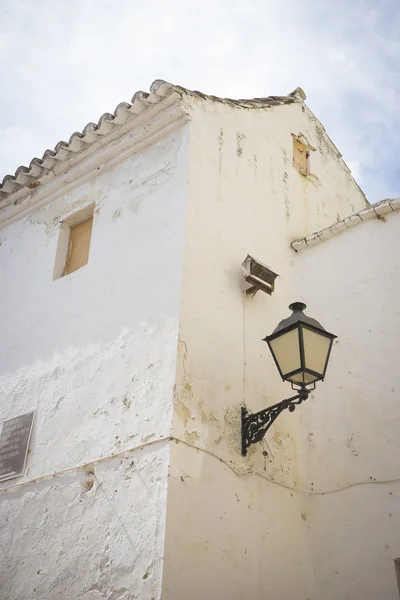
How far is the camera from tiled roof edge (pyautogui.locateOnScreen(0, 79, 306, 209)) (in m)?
6.43

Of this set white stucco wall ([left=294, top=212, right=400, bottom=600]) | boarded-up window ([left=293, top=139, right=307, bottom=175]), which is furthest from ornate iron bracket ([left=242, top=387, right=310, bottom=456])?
boarded-up window ([left=293, top=139, right=307, bottom=175])

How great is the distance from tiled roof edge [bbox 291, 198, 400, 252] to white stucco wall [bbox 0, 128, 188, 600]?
1.54 metres

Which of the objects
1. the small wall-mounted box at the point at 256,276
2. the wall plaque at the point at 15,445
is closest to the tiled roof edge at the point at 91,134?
the small wall-mounted box at the point at 256,276

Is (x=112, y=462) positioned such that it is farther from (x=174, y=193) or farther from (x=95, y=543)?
(x=174, y=193)

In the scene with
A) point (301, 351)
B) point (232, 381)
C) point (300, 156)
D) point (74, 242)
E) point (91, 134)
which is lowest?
point (301, 351)

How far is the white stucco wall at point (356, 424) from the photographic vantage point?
4.87 meters

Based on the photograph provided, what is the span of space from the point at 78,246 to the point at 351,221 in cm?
289

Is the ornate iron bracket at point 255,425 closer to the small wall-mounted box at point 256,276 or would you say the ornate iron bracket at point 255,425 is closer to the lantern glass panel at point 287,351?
the lantern glass panel at point 287,351

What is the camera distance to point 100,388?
5.48m

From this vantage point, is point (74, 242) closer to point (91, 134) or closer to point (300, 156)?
point (91, 134)

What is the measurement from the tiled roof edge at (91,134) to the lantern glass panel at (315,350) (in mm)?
3075

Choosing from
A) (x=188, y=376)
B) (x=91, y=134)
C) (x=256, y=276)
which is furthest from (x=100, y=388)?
(x=91, y=134)

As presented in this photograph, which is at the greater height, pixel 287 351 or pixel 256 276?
pixel 256 276

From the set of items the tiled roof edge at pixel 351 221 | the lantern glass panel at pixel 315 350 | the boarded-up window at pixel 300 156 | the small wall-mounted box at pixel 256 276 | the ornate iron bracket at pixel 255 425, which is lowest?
the ornate iron bracket at pixel 255 425
